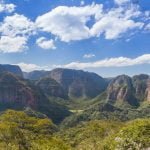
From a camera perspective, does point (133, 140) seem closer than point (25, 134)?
Yes

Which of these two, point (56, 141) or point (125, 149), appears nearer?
point (125, 149)

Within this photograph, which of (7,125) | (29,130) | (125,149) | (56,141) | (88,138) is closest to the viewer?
(125,149)

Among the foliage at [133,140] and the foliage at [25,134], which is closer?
the foliage at [133,140]

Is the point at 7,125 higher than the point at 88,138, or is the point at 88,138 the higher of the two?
the point at 7,125

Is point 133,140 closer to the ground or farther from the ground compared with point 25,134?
farther from the ground

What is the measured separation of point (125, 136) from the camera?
62469mm

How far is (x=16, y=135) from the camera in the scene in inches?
2970

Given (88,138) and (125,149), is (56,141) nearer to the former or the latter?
(125,149)

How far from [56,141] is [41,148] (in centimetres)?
396

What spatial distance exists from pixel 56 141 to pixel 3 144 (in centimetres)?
1123

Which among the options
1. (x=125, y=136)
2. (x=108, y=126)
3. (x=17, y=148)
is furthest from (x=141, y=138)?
(x=108, y=126)

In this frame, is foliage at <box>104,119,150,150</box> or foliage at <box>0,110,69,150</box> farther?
foliage at <box>0,110,69,150</box>

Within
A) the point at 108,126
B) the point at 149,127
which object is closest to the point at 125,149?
the point at 149,127

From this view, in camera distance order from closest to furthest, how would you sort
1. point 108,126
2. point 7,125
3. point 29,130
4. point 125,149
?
1. point 125,149
2. point 7,125
3. point 29,130
4. point 108,126
